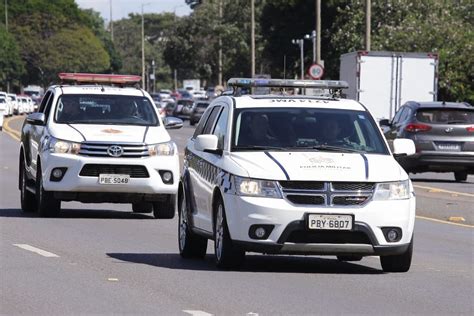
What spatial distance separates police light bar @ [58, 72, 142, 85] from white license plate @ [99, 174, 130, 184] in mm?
2960

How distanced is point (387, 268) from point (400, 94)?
27.7 m

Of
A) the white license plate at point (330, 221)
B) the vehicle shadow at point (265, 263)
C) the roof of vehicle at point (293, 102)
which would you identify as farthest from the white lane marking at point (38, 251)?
the white license plate at point (330, 221)

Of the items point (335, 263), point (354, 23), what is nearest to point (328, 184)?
point (335, 263)

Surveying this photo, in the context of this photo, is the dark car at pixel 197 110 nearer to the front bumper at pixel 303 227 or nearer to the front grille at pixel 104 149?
the front grille at pixel 104 149

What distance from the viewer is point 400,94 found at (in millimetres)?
41531

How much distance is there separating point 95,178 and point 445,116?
12.9m

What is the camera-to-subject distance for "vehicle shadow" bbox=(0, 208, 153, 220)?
2080 cm

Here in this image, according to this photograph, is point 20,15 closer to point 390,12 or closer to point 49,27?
point 49,27

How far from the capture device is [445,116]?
103ft

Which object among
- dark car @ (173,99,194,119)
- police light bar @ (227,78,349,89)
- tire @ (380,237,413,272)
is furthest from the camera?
dark car @ (173,99,194,119)

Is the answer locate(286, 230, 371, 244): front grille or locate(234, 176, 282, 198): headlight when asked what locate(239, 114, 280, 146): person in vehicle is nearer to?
locate(234, 176, 282, 198): headlight

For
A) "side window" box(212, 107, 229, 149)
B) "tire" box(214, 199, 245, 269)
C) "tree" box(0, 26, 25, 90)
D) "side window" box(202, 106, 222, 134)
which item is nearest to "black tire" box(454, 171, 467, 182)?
"side window" box(202, 106, 222, 134)

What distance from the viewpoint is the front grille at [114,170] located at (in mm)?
20125

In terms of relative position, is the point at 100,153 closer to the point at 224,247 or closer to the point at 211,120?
the point at 211,120
